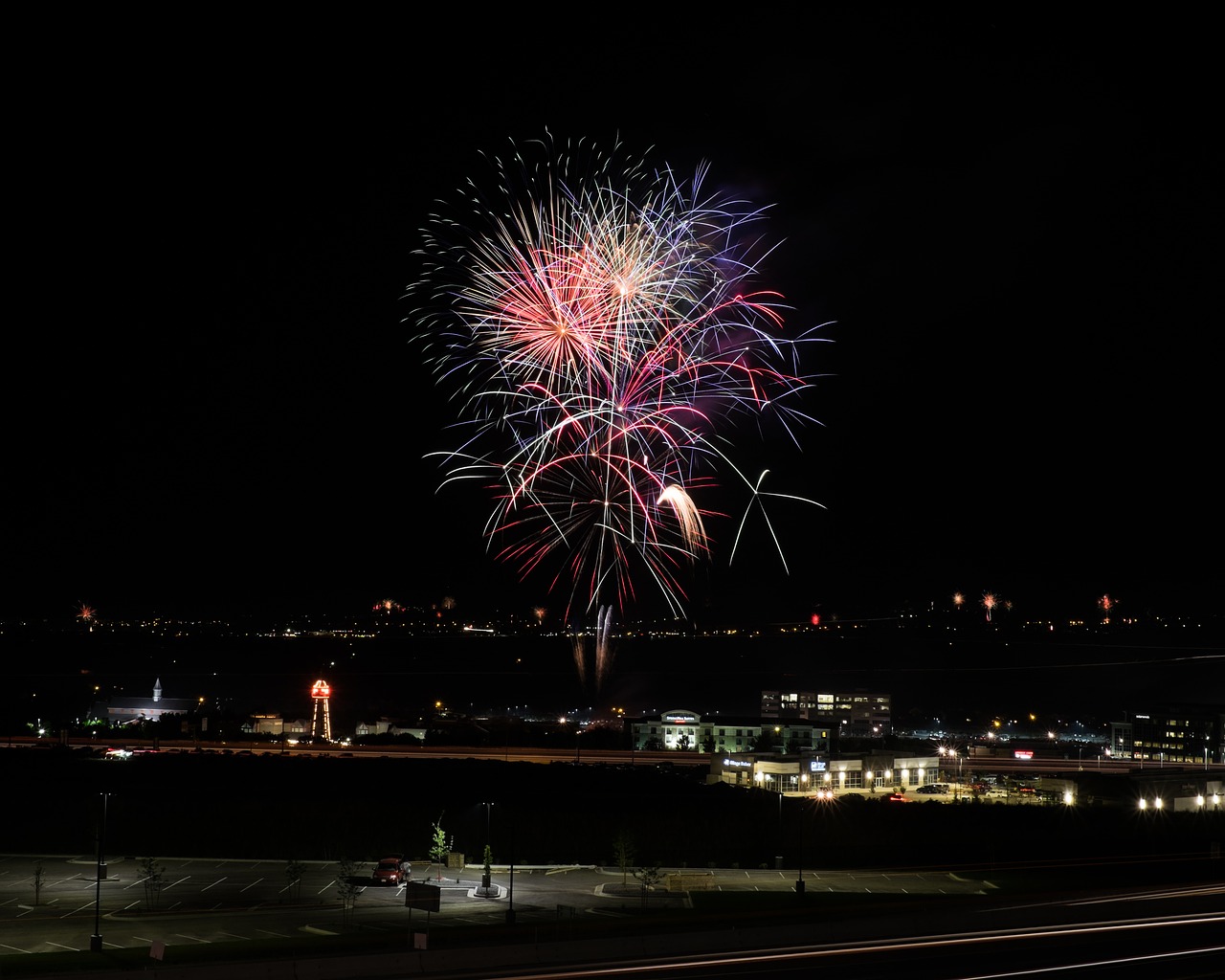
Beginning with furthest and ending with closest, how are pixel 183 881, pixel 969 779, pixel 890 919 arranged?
pixel 969 779
pixel 183 881
pixel 890 919

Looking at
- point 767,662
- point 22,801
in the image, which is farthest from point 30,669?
point 22,801

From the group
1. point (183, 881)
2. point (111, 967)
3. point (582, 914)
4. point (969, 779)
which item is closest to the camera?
point (111, 967)

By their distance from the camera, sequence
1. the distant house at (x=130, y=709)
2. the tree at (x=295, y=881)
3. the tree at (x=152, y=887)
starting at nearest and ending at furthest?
the tree at (x=152, y=887) → the tree at (x=295, y=881) → the distant house at (x=130, y=709)

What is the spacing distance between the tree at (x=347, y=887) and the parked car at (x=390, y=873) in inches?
17.2

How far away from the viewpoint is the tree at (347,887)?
2022 centimetres

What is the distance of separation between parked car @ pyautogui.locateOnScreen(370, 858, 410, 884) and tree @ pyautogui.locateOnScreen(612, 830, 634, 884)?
468 cm

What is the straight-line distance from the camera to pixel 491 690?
10981 centimetres

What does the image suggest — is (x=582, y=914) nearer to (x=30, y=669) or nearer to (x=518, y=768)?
(x=518, y=768)

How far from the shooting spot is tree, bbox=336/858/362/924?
20.2m

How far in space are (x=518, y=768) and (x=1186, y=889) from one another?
24.7 meters

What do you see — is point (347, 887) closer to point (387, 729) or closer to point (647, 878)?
point (647, 878)

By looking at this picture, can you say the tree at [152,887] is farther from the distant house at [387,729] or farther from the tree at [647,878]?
the distant house at [387,729]

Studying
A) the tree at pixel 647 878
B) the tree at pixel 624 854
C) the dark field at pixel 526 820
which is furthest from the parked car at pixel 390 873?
the tree at pixel 647 878

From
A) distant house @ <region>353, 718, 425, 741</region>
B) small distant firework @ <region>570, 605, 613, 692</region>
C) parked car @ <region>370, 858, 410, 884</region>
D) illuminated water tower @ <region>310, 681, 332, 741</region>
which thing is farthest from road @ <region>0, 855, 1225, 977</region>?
small distant firework @ <region>570, 605, 613, 692</region>
